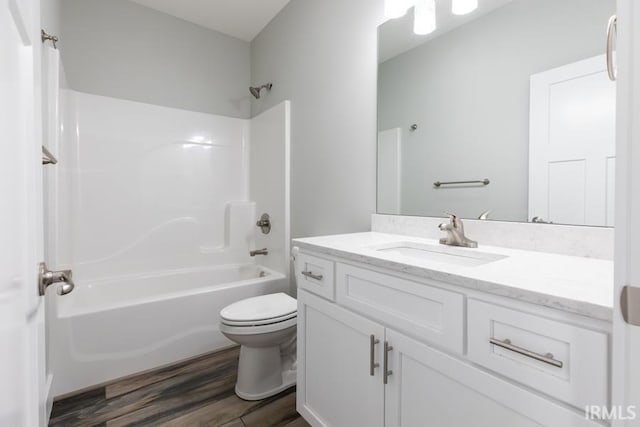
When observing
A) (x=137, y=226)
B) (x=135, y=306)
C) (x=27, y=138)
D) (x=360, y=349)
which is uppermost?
(x=27, y=138)

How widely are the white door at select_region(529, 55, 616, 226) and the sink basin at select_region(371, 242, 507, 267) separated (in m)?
0.25

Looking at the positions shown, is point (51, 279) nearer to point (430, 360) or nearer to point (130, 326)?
point (430, 360)

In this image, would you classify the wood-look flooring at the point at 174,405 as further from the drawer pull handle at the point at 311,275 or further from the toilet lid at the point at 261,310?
the drawer pull handle at the point at 311,275

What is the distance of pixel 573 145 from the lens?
0.99 metres

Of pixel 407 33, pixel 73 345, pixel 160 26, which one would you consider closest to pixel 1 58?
pixel 407 33

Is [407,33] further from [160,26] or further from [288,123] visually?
[160,26]

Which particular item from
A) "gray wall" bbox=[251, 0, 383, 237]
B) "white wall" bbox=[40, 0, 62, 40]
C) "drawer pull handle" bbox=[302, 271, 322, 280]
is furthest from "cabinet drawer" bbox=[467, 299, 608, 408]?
"white wall" bbox=[40, 0, 62, 40]

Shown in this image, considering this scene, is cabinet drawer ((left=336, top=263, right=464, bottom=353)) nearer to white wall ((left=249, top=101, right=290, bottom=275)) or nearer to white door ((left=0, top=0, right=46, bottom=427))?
white door ((left=0, top=0, right=46, bottom=427))

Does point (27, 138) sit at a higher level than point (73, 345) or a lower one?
higher

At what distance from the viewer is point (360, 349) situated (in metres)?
1.03

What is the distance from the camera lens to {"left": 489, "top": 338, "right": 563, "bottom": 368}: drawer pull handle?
58 centimetres

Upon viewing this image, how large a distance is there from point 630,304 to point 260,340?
59.5 inches

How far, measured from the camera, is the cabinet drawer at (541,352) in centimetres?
53

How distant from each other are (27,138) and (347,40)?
1.68 m
